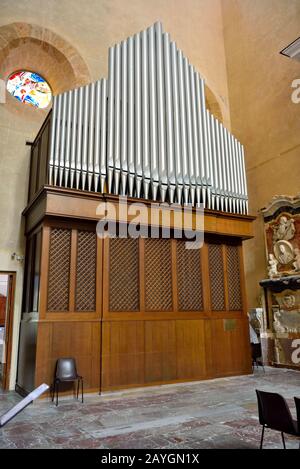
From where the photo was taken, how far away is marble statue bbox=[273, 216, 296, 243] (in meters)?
9.94

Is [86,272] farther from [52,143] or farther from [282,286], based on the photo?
[282,286]

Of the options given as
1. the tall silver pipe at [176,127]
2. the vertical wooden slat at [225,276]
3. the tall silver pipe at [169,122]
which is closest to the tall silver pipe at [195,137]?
the tall silver pipe at [176,127]

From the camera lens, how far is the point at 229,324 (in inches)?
336

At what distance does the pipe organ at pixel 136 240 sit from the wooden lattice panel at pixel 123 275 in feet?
0.07

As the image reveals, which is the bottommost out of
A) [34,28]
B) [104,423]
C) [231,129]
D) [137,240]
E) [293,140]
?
[104,423]

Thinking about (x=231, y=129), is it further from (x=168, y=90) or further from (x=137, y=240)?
(x=137, y=240)

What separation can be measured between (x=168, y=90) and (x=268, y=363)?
24.2 feet

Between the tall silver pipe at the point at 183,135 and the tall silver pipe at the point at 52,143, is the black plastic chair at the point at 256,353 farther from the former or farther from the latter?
the tall silver pipe at the point at 52,143

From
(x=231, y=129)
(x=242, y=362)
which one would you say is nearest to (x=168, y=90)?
(x=231, y=129)

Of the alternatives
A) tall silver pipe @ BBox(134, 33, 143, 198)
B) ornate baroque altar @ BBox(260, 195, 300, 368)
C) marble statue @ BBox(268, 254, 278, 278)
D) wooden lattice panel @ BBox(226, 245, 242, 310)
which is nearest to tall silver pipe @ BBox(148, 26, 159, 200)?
tall silver pipe @ BBox(134, 33, 143, 198)

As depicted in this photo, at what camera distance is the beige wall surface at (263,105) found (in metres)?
10.4

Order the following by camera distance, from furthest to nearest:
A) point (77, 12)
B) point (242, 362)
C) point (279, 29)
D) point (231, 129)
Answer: point (231, 129) → point (279, 29) → point (77, 12) → point (242, 362)

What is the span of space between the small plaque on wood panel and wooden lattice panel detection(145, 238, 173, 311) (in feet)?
4.85
